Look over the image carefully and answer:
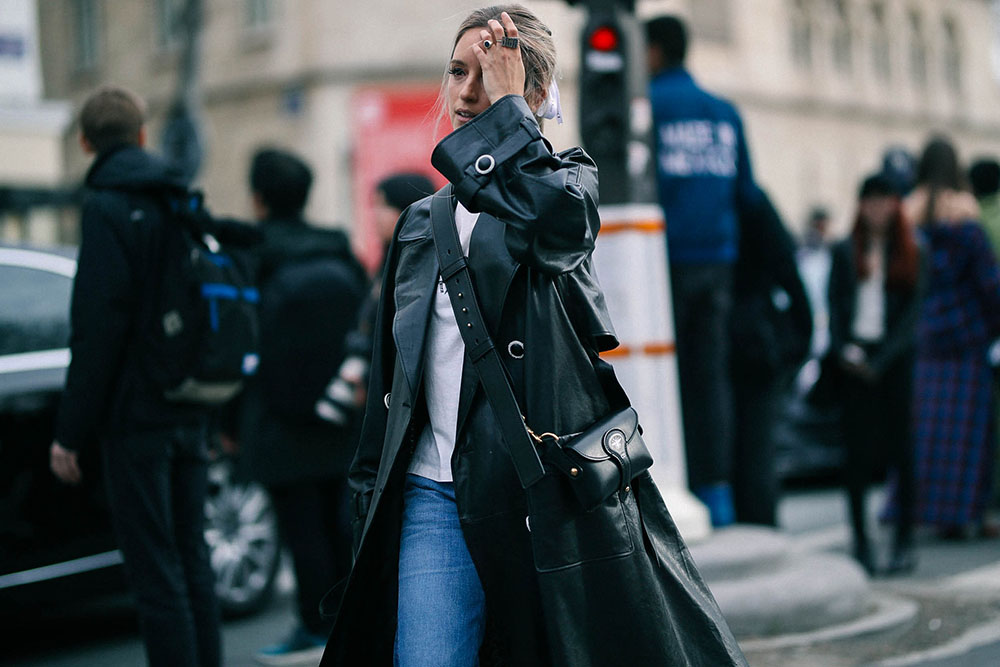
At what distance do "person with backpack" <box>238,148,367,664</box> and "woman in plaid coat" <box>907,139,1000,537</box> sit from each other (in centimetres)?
373

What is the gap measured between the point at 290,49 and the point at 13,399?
17404 mm

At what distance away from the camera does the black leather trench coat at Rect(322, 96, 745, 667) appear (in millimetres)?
2566

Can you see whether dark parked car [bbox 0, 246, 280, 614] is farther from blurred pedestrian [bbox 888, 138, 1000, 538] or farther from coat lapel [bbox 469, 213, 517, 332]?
blurred pedestrian [bbox 888, 138, 1000, 538]

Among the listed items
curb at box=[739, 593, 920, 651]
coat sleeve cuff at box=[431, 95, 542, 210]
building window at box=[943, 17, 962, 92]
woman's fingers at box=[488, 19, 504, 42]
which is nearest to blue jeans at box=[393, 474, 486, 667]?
coat sleeve cuff at box=[431, 95, 542, 210]

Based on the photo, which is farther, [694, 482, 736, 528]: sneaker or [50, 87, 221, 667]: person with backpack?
[694, 482, 736, 528]: sneaker

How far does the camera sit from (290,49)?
21.8m

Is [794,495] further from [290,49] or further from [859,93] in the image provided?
[859,93]

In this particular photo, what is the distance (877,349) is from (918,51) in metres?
29.4

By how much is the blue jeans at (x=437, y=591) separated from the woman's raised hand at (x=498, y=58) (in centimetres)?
80

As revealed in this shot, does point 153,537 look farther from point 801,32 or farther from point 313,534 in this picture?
point 801,32

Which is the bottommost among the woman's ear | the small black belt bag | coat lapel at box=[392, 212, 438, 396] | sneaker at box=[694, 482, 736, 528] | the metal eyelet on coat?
sneaker at box=[694, 482, 736, 528]

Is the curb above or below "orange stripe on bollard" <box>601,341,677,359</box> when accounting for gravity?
below

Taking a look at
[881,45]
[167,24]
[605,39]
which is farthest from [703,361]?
[881,45]

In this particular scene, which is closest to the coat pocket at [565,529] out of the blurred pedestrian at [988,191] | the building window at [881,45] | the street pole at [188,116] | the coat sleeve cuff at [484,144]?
the coat sleeve cuff at [484,144]
